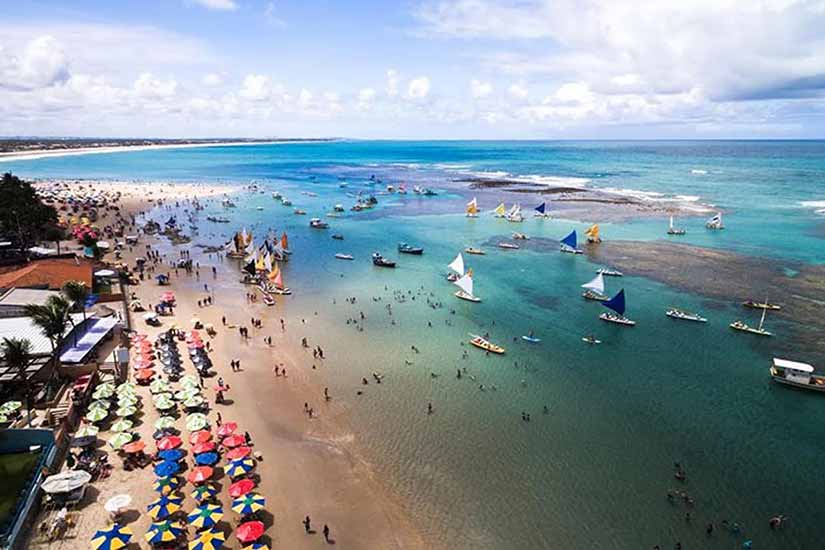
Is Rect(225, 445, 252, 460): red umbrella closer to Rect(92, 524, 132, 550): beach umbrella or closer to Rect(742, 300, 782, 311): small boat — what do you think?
Rect(92, 524, 132, 550): beach umbrella

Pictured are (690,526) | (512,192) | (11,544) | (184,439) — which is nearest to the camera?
(11,544)

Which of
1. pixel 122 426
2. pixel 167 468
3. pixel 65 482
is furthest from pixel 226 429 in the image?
pixel 65 482

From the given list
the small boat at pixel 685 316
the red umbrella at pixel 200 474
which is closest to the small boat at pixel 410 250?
the small boat at pixel 685 316

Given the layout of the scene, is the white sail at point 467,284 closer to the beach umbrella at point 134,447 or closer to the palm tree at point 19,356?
the beach umbrella at point 134,447

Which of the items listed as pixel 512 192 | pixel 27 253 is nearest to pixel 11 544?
pixel 27 253

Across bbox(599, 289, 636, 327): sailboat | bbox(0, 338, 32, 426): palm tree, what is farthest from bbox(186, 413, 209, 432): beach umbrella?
bbox(599, 289, 636, 327): sailboat

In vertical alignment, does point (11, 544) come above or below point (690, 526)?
above

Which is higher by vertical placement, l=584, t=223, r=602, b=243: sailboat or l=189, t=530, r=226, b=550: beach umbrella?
l=584, t=223, r=602, b=243: sailboat

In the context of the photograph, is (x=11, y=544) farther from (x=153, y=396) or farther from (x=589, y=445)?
(x=589, y=445)
